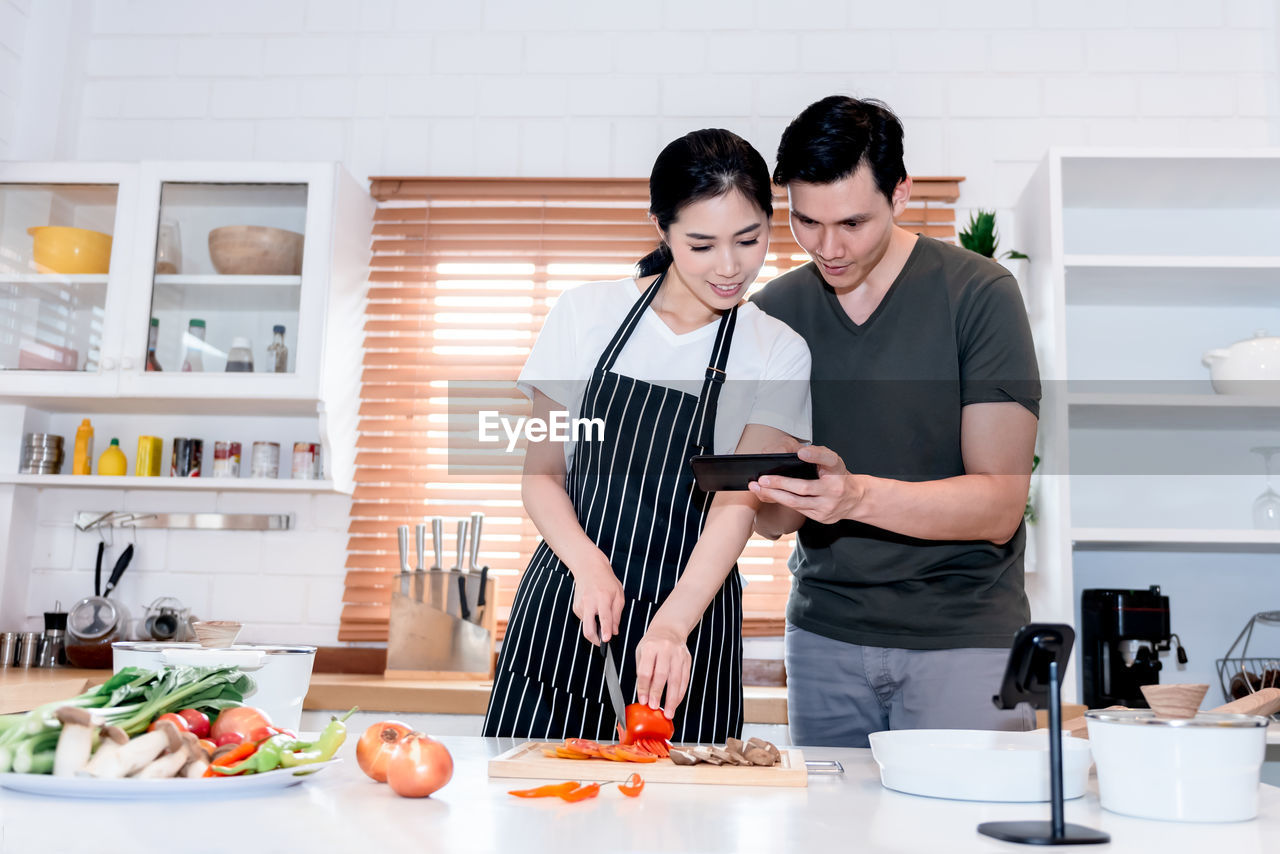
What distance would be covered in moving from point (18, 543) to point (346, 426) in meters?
1.03

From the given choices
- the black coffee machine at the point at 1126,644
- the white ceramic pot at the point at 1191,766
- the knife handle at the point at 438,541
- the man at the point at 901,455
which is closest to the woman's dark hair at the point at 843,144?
the man at the point at 901,455

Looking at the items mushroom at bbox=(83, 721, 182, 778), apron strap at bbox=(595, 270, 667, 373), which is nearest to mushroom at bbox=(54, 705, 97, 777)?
mushroom at bbox=(83, 721, 182, 778)

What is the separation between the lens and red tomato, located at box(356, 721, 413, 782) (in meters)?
0.95

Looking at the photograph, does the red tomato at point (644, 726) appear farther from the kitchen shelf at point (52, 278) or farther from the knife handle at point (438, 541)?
the kitchen shelf at point (52, 278)

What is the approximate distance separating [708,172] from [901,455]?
54 cm

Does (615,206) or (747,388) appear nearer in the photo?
(747,388)

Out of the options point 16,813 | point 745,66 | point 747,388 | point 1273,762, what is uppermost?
Result: point 745,66

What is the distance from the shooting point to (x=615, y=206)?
3.18 metres

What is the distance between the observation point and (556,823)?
32.4 inches

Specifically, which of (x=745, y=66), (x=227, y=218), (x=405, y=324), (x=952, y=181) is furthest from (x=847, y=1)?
(x=227, y=218)

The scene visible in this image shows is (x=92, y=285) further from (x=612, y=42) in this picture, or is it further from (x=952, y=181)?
(x=952, y=181)

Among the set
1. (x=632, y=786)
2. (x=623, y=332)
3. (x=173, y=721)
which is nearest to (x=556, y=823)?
(x=632, y=786)

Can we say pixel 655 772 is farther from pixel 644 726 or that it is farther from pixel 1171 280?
pixel 1171 280

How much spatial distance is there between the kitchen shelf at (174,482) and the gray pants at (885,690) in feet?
5.41
